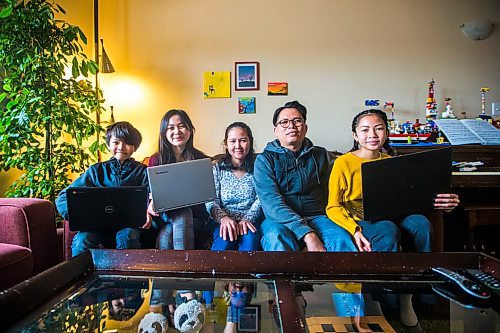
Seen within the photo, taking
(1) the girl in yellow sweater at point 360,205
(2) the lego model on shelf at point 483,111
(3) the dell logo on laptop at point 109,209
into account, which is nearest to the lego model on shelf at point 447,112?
(2) the lego model on shelf at point 483,111

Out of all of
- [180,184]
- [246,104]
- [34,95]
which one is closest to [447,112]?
[246,104]

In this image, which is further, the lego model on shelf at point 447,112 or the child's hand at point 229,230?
the lego model on shelf at point 447,112

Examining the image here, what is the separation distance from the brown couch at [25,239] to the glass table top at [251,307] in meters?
0.58

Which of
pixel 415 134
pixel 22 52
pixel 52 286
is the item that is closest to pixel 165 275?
pixel 52 286

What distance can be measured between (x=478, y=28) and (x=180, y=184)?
2544 millimetres

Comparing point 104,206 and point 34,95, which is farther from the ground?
point 34,95

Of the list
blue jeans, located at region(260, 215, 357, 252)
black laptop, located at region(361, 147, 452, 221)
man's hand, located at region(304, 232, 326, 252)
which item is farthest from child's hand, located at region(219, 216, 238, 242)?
black laptop, located at region(361, 147, 452, 221)

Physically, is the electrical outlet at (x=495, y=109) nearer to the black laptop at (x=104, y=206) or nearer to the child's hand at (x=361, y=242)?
the child's hand at (x=361, y=242)

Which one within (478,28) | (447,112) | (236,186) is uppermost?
(478,28)

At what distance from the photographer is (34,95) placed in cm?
206

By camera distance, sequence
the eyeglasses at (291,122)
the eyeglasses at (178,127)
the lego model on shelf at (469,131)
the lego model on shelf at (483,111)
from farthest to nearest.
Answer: the lego model on shelf at (483,111)
the lego model on shelf at (469,131)
the eyeglasses at (178,127)
the eyeglasses at (291,122)

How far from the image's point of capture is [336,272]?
111cm

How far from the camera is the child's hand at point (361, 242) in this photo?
152 cm

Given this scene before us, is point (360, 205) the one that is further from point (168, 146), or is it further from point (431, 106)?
point (431, 106)
